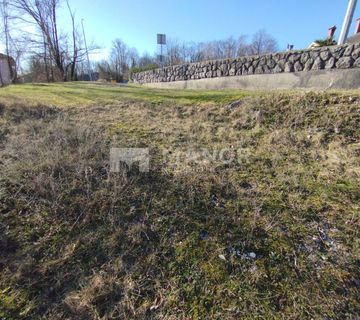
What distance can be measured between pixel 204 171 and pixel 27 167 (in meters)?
2.30

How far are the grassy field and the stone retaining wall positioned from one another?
2.04 m

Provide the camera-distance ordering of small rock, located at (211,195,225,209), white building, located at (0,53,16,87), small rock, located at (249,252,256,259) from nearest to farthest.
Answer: small rock, located at (249,252,256,259)
small rock, located at (211,195,225,209)
white building, located at (0,53,16,87)

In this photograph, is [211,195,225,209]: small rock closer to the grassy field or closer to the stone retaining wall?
the grassy field

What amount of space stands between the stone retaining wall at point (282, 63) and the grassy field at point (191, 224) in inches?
80.4

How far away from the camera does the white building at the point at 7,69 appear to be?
2510 cm

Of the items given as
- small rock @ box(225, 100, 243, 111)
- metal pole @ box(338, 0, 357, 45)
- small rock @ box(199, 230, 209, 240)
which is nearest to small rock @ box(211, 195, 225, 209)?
small rock @ box(199, 230, 209, 240)

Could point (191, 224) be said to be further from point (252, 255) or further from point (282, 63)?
point (282, 63)

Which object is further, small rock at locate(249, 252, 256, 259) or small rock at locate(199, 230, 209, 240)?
small rock at locate(199, 230, 209, 240)

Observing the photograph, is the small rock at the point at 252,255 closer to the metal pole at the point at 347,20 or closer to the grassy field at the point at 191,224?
the grassy field at the point at 191,224

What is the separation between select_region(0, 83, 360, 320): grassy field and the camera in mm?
1457

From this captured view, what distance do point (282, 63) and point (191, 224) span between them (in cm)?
632

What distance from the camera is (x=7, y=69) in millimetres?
26031

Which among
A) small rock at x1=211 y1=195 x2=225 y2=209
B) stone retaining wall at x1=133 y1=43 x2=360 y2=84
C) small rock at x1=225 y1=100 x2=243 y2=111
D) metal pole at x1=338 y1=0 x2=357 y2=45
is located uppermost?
metal pole at x1=338 y1=0 x2=357 y2=45

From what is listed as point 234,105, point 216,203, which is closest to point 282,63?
point 234,105
